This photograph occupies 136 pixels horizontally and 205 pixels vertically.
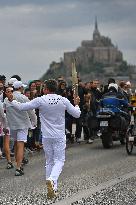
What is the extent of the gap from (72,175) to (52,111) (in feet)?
8.57

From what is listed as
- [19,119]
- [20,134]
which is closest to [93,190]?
[20,134]

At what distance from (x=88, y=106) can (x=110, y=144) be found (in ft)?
6.38

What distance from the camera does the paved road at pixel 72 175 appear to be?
31.9ft

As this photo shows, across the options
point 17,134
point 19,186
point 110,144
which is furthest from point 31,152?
point 19,186

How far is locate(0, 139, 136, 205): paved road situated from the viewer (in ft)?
31.9

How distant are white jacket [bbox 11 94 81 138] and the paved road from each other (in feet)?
3.14

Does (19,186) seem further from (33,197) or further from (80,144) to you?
(80,144)

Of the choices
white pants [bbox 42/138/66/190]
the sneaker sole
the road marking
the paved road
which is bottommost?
the paved road

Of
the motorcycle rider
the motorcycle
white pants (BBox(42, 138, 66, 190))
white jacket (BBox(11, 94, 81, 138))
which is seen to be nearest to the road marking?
white pants (BBox(42, 138, 66, 190))

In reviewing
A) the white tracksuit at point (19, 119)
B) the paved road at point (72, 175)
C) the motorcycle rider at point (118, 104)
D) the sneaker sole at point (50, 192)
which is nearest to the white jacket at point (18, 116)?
the white tracksuit at point (19, 119)

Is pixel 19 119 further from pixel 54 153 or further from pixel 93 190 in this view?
pixel 93 190

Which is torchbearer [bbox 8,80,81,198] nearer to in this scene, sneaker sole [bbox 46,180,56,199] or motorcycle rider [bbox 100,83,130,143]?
sneaker sole [bbox 46,180,56,199]

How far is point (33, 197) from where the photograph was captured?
9.52m

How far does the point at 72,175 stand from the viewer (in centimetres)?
1225
